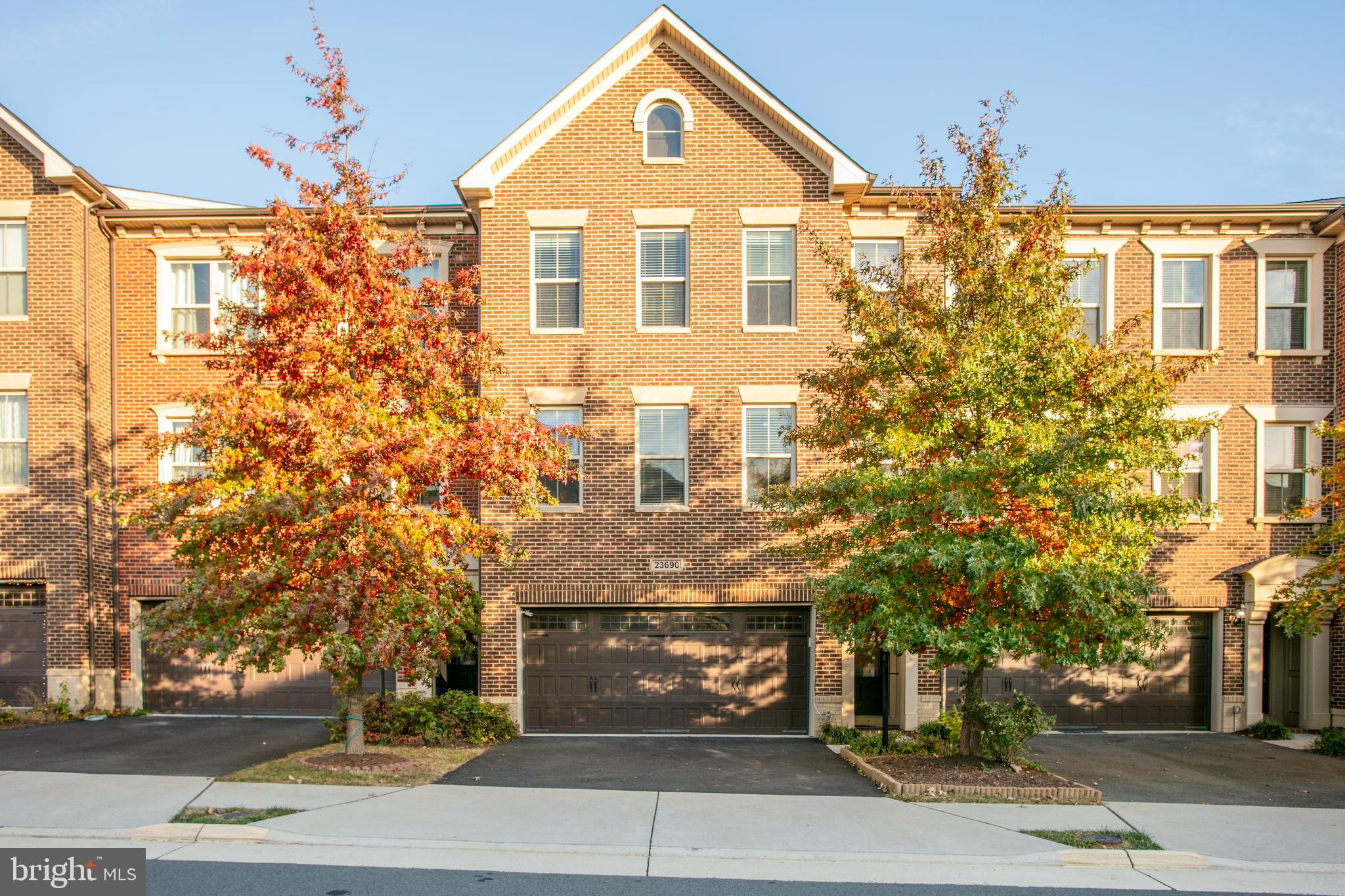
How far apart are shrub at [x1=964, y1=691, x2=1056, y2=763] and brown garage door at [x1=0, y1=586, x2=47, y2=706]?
16.4m

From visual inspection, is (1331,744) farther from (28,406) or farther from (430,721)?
(28,406)

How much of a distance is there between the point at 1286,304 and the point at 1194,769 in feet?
29.9

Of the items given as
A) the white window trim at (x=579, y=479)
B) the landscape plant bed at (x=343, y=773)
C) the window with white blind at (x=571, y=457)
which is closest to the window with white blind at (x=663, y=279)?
the white window trim at (x=579, y=479)

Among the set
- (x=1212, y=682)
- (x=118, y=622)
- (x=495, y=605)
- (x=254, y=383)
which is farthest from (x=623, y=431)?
(x=1212, y=682)

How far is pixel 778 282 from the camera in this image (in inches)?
697

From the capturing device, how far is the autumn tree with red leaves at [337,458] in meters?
12.2

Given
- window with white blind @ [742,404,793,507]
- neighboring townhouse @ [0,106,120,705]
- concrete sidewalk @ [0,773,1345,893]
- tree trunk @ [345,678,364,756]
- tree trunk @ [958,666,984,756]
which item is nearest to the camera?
concrete sidewalk @ [0,773,1345,893]

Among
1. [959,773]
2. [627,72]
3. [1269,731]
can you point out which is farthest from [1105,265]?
[959,773]

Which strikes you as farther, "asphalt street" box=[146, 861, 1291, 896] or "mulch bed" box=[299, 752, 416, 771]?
"mulch bed" box=[299, 752, 416, 771]

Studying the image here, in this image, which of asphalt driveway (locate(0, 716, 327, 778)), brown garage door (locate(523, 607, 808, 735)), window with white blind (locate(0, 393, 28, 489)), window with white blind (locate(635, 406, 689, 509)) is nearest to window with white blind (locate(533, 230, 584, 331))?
window with white blind (locate(635, 406, 689, 509))

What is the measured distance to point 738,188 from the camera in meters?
17.7

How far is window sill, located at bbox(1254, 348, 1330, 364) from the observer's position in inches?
712

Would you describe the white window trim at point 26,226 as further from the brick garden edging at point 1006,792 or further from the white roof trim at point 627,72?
the brick garden edging at point 1006,792

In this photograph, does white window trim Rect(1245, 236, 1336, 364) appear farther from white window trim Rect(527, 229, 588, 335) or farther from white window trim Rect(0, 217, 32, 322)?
white window trim Rect(0, 217, 32, 322)
